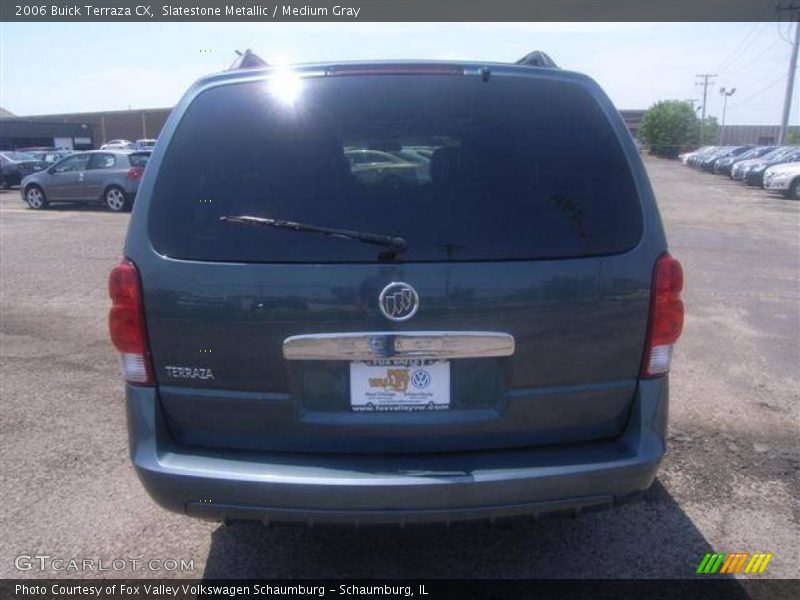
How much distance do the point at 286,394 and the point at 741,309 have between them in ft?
22.0

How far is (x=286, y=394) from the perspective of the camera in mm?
2557

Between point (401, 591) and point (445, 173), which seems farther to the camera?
point (401, 591)

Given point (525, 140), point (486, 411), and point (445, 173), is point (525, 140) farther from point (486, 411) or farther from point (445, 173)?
point (486, 411)

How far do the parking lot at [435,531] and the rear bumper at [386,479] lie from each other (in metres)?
0.30

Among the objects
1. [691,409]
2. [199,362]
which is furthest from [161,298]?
[691,409]

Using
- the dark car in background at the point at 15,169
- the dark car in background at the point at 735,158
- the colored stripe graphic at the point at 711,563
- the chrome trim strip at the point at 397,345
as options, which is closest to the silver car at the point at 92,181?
the dark car in background at the point at 15,169

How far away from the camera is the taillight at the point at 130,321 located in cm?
258

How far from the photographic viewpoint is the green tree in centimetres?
7075

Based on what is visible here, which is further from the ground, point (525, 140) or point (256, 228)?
point (525, 140)

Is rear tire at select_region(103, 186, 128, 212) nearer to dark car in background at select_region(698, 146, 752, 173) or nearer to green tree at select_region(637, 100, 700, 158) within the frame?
dark car in background at select_region(698, 146, 752, 173)

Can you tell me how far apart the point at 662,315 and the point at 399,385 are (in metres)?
1.01

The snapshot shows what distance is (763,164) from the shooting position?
96.4ft

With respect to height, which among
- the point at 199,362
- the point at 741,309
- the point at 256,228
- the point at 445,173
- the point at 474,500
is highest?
the point at 445,173

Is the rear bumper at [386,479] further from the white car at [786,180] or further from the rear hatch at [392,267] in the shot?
the white car at [786,180]
